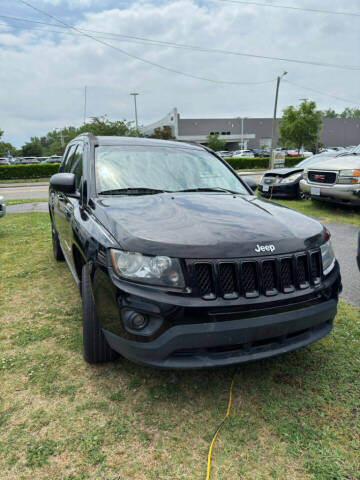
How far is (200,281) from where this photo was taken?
199 cm

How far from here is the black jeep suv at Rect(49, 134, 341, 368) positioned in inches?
77.0

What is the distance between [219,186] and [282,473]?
2.31 meters

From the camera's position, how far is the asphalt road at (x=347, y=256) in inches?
160

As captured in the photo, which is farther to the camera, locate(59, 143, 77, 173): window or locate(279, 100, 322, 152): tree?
locate(279, 100, 322, 152): tree

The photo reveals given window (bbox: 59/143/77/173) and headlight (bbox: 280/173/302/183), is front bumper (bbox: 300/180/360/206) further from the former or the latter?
window (bbox: 59/143/77/173)

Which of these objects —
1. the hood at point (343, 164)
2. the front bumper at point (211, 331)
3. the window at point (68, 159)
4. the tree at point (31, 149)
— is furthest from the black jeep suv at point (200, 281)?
the tree at point (31, 149)

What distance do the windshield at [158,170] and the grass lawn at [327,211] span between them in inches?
208

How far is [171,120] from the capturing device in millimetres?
63500

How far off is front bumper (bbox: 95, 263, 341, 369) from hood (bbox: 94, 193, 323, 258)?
28 cm

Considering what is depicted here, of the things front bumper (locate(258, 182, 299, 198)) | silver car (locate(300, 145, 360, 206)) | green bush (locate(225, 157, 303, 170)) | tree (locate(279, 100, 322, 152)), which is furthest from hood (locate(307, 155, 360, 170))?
tree (locate(279, 100, 322, 152))

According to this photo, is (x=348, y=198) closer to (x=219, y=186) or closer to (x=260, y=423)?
(x=219, y=186)

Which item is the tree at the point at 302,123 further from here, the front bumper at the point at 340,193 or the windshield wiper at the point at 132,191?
the windshield wiper at the point at 132,191

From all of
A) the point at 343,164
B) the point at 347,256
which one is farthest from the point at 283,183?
the point at 347,256

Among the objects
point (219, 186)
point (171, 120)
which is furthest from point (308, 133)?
point (219, 186)
